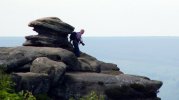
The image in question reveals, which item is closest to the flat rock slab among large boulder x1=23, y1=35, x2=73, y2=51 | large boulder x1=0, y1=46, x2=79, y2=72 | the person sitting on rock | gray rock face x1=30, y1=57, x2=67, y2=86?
gray rock face x1=30, y1=57, x2=67, y2=86

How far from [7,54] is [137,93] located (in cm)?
1083

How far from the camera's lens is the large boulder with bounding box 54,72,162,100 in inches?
1437

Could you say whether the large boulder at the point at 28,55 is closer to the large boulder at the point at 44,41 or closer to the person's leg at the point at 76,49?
the large boulder at the point at 44,41

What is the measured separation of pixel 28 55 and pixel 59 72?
3.22 metres

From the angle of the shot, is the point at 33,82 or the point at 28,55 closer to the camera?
the point at 33,82

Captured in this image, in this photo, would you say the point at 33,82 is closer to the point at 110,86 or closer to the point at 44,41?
the point at 110,86

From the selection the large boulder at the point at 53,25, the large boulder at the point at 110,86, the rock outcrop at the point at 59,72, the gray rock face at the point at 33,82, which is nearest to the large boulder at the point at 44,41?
the rock outcrop at the point at 59,72

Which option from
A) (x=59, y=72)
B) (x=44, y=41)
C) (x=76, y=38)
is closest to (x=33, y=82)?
(x=59, y=72)

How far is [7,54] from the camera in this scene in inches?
1433

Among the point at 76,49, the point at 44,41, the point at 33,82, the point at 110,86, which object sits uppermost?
the point at 44,41

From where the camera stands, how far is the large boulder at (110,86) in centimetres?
3650

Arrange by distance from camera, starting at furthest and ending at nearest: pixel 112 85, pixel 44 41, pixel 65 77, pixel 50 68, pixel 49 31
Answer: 1. pixel 44 41
2. pixel 49 31
3. pixel 112 85
4. pixel 65 77
5. pixel 50 68

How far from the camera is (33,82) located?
112 feet

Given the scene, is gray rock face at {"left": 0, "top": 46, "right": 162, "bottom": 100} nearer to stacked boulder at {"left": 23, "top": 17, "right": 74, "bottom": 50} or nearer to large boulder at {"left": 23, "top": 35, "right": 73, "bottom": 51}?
large boulder at {"left": 23, "top": 35, "right": 73, "bottom": 51}
